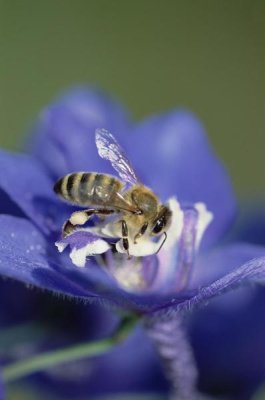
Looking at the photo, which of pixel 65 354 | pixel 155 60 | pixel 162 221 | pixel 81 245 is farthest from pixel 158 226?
pixel 155 60

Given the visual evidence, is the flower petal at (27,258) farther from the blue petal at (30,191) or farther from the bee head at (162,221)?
the bee head at (162,221)

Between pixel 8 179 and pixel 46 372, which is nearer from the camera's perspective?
pixel 8 179

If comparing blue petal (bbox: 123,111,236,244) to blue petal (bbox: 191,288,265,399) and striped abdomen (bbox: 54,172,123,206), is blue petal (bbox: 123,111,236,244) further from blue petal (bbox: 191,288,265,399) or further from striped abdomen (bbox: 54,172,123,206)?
striped abdomen (bbox: 54,172,123,206)

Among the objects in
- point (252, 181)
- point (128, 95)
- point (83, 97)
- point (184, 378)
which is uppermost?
point (128, 95)

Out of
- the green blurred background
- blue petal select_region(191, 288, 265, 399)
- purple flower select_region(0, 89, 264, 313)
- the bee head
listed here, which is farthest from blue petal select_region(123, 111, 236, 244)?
the green blurred background

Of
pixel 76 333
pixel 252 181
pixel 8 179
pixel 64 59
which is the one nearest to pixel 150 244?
pixel 8 179

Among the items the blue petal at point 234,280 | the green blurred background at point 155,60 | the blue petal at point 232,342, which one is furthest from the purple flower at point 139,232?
the green blurred background at point 155,60

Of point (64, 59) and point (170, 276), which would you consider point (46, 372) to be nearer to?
point (170, 276)
